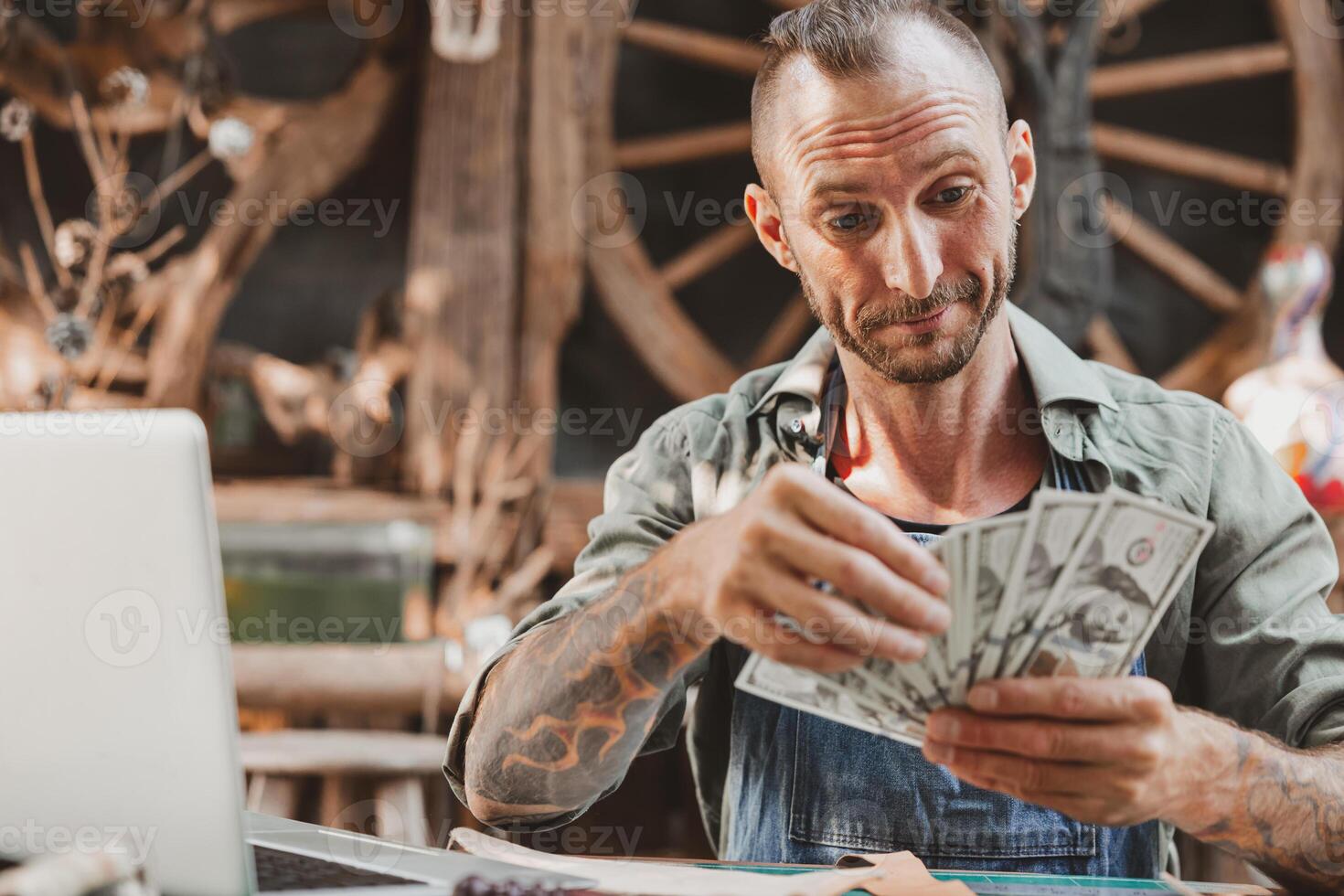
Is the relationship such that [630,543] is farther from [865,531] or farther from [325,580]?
[325,580]

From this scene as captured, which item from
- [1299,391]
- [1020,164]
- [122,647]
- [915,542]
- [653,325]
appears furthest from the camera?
[653,325]

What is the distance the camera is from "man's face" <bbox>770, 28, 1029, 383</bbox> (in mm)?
1331

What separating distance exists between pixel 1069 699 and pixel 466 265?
2164 millimetres

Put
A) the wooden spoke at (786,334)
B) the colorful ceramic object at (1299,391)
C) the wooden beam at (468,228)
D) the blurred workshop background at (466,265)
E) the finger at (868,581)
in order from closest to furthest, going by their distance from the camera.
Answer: the finger at (868,581)
the colorful ceramic object at (1299,391)
the blurred workshop background at (466,265)
the wooden beam at (468,228)
the wooden spoke at (786,334)

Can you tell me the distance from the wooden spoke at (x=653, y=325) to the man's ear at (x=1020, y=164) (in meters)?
1.55

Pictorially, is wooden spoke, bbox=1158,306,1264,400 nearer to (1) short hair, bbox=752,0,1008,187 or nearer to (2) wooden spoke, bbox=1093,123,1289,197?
(2) wooden spoke, bbox=1093,123,1289,197

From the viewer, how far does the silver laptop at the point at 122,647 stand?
2.59 feet

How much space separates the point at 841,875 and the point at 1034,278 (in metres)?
1.90

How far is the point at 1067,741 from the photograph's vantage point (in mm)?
979

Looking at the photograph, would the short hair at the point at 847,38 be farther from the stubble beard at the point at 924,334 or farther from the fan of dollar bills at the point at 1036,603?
the fan of dollar bills at the point at 1036,603

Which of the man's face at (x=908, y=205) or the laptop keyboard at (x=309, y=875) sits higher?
the man's face at (x=908, y=205)

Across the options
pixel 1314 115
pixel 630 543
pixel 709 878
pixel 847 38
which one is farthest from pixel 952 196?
pixel 1314 115

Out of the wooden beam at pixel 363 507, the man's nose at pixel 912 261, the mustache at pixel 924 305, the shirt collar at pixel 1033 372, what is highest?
the man's nose at pixel 912 261

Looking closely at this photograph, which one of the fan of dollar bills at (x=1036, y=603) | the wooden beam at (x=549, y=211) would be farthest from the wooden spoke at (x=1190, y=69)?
the fan of dollar bills at (x=1036, y=603)
